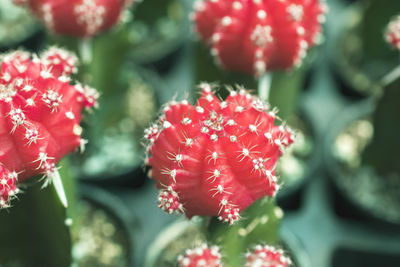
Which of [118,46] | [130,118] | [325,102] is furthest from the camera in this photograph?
[325,102]

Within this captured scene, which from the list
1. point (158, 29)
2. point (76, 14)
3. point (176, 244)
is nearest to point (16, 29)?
point (158, 29)

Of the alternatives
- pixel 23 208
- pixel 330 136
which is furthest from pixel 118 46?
pixel 330 136

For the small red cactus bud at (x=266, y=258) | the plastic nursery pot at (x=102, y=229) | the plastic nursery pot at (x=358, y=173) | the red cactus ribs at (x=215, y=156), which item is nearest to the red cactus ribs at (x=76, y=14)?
the red cactus ribs at (x=215, y=156)

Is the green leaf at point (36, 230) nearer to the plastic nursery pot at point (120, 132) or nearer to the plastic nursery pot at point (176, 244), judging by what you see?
the plastic nursery pot at point (176, 244)

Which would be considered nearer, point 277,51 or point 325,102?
point 277,51

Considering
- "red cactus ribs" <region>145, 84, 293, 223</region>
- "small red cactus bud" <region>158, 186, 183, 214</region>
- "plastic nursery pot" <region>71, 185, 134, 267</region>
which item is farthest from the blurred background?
"small red cactus bud" <region>158, 186, 183, 214</region>

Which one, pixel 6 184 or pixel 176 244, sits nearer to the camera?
pixel 6 184

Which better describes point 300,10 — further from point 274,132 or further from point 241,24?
point 274,132

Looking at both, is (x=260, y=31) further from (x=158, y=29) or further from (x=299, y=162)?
(x=158, y=29)
